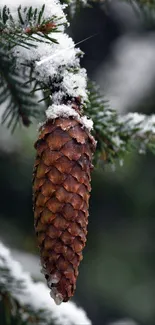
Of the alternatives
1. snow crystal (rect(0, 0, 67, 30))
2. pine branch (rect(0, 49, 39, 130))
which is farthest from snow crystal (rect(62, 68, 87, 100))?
pine branch (rect(0, 49, 39, 130))

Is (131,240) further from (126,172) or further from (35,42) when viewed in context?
(35,42)

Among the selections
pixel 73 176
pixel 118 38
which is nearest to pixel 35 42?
pixel 73 176

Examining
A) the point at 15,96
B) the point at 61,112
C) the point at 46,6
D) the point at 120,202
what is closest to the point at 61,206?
the point at 61,112

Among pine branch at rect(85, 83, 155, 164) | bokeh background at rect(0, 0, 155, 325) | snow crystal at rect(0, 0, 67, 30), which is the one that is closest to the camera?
snow crystal at rect(0, 0, 67, 30)

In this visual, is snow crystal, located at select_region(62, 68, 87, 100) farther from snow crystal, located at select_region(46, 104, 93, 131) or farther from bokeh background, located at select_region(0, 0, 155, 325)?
bokeh background, located at select_region(0, 0, 155, 325)

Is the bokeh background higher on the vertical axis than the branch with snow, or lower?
higher

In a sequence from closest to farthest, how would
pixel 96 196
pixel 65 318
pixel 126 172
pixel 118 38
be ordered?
pixel 65 318, pixel 126 172, pixel 96 196, pixel 118 38
